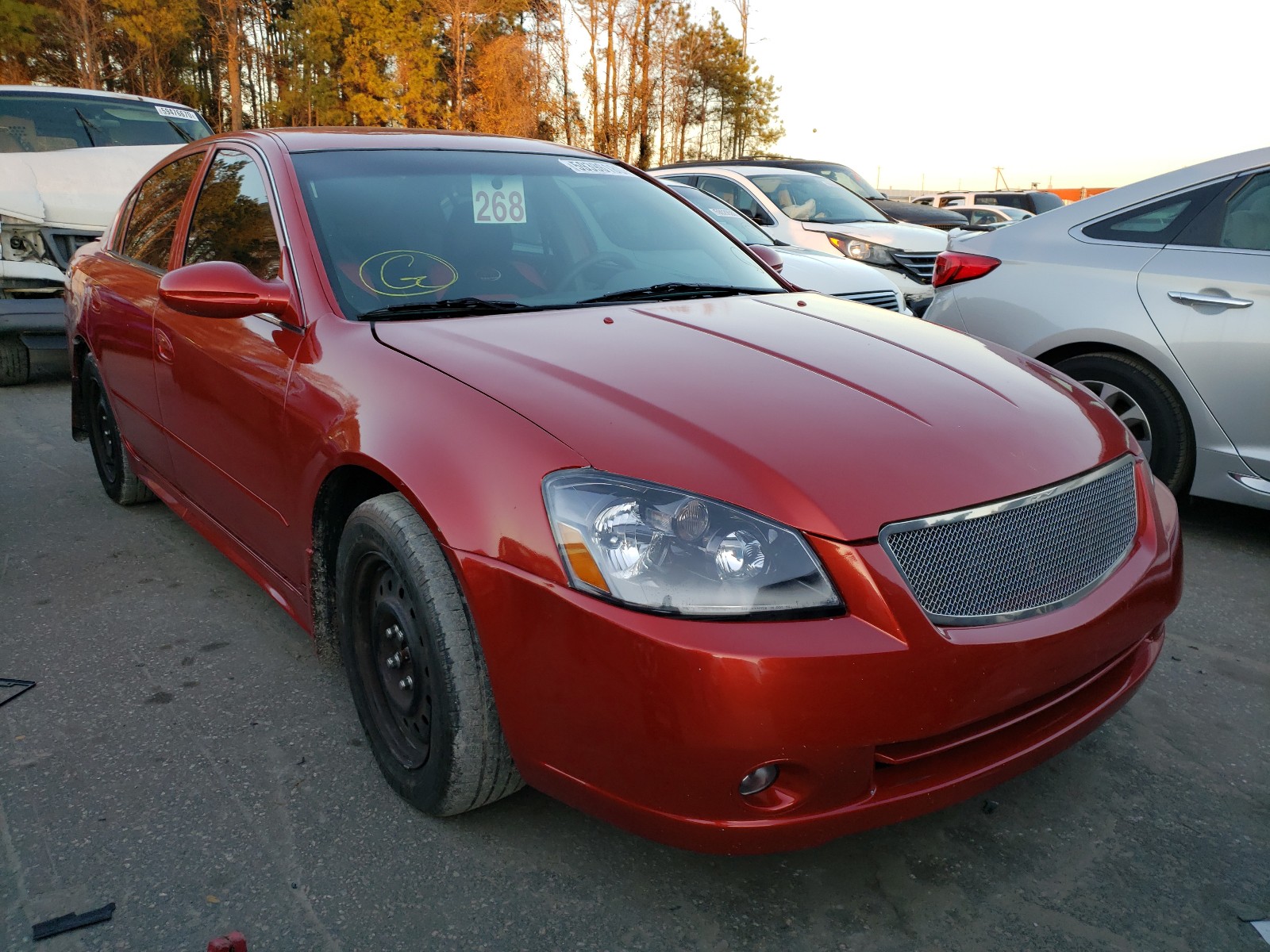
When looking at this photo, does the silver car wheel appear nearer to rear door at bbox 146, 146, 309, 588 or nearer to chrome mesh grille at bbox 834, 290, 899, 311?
chrome mesh grille at bbox 834, 290, 899, 311

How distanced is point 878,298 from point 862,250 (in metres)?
2.27

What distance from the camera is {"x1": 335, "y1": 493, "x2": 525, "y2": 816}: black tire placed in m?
1.91

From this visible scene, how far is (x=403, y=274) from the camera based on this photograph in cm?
258

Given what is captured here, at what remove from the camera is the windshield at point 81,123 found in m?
7.39

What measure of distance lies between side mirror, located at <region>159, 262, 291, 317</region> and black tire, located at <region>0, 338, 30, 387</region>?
16.3ft

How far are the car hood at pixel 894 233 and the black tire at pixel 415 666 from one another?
6.93m

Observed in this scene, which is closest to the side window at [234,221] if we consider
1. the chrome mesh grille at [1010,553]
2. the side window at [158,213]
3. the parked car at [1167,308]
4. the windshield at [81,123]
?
the side window at [158,213]

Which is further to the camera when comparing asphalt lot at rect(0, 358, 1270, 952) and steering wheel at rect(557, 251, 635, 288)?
steering wheel at rect(557, 251, 635, 288)

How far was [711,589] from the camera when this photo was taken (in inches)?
64.3

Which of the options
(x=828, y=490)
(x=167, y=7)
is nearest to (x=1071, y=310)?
(x=828, y=490)

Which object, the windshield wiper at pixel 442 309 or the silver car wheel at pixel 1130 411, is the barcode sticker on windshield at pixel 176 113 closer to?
the windshield wiper at pixel 442 309

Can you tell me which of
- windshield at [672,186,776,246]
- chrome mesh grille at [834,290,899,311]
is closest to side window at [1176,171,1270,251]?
chrome mesh grille at [834,290,899,311]

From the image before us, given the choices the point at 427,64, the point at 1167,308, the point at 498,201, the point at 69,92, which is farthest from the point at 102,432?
the point at 427,64

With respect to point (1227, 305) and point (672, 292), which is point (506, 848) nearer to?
point (672, 292)
